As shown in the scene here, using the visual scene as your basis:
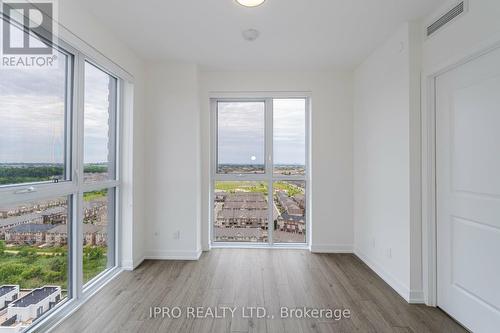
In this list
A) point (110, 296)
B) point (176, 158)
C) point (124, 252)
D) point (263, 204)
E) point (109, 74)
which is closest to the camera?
point (110, 296)

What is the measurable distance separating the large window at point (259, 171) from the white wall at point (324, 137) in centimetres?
24

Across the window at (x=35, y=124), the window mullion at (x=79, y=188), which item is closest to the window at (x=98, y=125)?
the window mullion at (x=79, y=188)

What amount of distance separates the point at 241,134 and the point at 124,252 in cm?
229

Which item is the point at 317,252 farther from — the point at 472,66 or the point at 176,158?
the point at 472,66

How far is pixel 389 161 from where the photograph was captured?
9.56 ft

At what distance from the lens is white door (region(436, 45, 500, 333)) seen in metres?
1.89

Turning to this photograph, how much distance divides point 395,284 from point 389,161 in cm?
129

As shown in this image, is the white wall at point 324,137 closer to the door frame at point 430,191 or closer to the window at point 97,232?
the window at point 97,232

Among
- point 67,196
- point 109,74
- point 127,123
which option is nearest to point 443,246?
point 67,196

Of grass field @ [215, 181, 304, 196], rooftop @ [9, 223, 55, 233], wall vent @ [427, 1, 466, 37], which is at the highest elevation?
wall vent @ [427, 1, 466, 37]

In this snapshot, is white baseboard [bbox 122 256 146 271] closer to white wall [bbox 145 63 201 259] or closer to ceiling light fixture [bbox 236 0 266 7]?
white wall [bbox 145 63 201 259]

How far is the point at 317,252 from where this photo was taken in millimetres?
3926

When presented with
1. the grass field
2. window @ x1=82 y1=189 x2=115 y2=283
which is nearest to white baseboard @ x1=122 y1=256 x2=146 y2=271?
window @ x1=82 y1=189 x2=115 y2=283

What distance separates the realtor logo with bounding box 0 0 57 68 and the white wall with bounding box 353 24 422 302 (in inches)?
123
